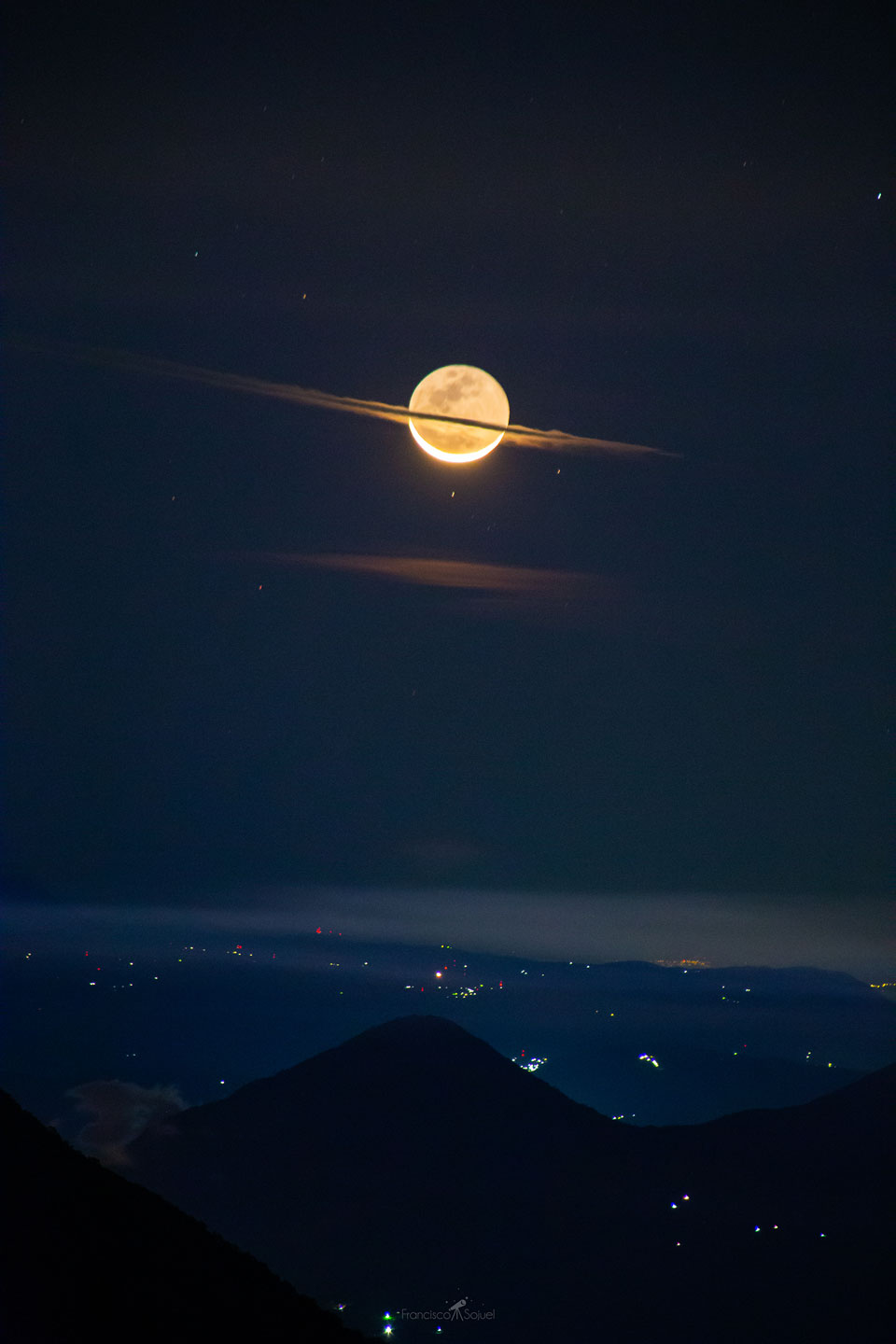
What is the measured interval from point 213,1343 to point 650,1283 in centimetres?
18875

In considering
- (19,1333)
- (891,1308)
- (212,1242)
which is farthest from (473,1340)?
(19,1333)

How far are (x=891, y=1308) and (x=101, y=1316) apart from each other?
184737mm

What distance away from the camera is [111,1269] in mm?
29547

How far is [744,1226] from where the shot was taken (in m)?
199

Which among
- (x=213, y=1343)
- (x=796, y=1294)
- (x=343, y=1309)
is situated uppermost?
(x=213, y=1343)

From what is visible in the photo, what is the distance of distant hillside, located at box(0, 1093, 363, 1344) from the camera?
2652cm

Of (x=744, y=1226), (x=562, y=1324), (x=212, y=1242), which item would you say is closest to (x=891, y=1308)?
(x=744, y=1226)

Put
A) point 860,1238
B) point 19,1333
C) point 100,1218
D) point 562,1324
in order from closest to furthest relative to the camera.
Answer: point 19,1333 → point 100,1218 → point 562,1324 → point 860,1238

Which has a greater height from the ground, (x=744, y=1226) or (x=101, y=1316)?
(x=101, y=1316)

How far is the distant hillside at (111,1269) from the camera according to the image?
2652cm

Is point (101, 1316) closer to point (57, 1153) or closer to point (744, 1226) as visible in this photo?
point (57, 1153)

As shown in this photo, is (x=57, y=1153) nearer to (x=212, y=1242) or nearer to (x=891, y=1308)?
(x=212, y=1242)

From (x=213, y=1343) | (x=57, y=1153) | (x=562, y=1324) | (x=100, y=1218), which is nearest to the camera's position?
(x=213, y=1343)

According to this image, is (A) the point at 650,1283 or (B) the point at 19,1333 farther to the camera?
(A) the point at 650,1283
